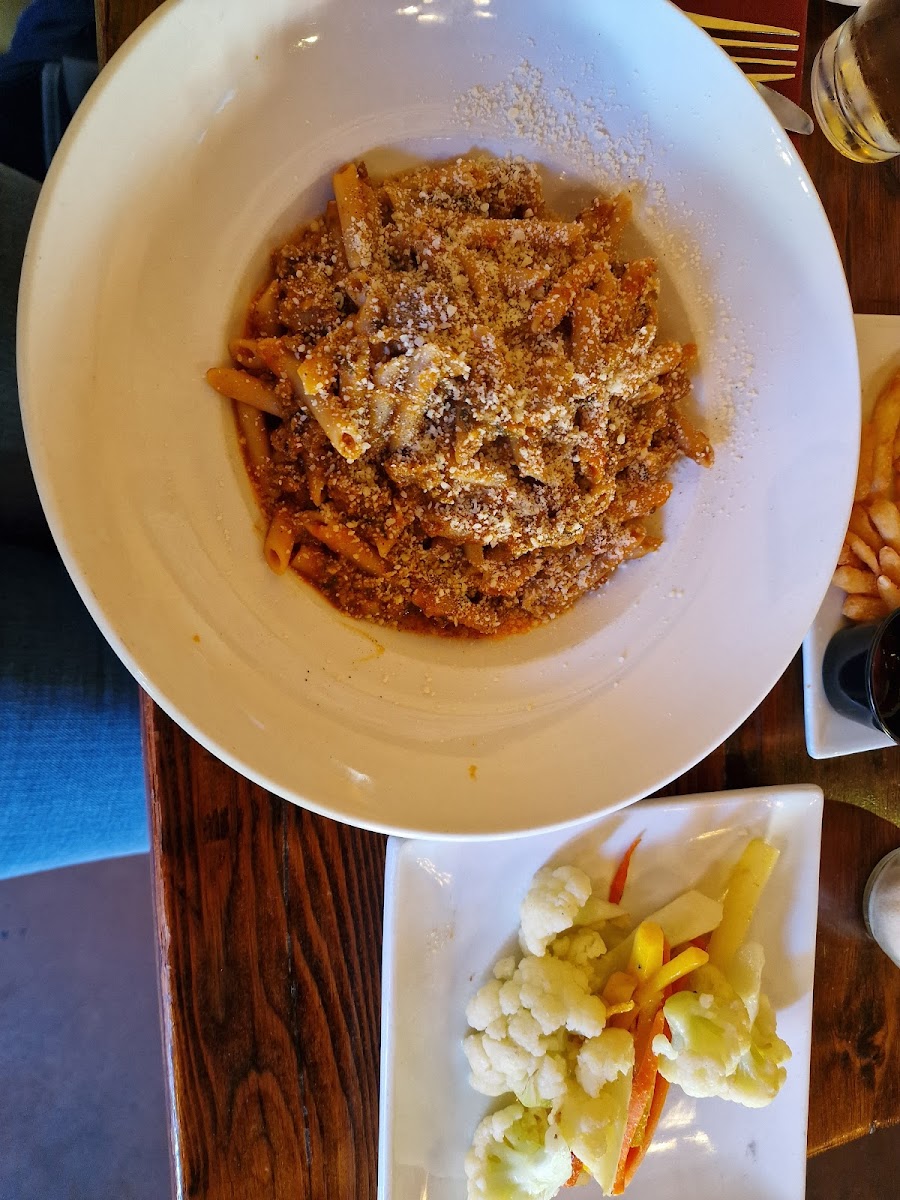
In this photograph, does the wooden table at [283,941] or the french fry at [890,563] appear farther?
the french fry at [890,563]

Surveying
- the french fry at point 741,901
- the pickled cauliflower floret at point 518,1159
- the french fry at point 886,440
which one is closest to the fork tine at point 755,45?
the french fry at point 886,440

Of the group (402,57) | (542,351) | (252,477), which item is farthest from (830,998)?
(402,57)

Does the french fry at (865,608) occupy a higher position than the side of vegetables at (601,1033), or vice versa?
the french fry at (865,608)

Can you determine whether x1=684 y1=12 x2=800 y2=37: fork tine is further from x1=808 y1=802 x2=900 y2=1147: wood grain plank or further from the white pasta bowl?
x1=808 y1=802 x2=900 y2=1147: wood grain plank

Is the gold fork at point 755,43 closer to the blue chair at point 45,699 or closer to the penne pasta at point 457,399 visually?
the penne pasta at point 457,399

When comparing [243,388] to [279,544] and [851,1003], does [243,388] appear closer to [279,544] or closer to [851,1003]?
[279,544]

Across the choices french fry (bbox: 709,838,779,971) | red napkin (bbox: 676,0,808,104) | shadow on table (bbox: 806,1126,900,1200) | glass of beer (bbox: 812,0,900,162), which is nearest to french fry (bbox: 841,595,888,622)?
french fry (bbox: 709,838,779,971)

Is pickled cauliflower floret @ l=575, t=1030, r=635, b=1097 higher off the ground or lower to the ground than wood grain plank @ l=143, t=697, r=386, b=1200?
lower
